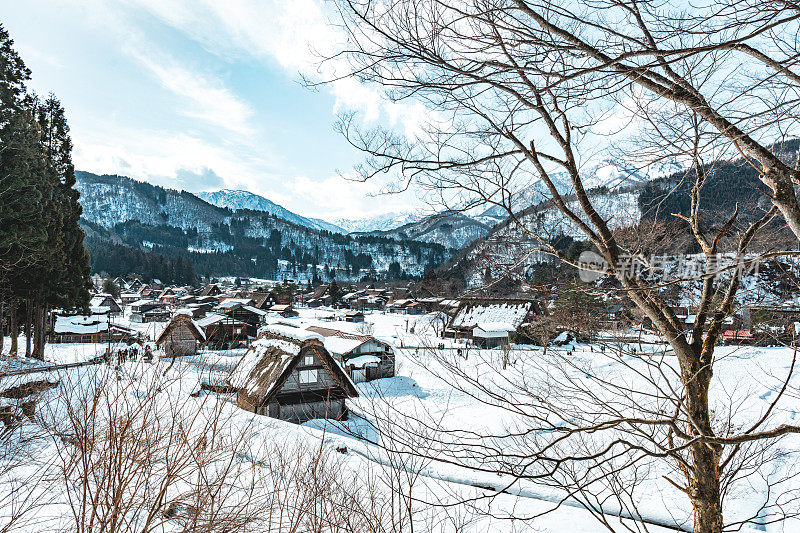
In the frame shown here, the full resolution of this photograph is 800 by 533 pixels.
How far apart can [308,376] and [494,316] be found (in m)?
23.3

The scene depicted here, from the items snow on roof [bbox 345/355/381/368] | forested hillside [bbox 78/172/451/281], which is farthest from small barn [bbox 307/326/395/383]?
forested hillside [bbox 78/172/451/281]

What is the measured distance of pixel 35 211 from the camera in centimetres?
1408

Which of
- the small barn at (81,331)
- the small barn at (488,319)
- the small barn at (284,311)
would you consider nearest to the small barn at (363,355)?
the small barn at (488,319)

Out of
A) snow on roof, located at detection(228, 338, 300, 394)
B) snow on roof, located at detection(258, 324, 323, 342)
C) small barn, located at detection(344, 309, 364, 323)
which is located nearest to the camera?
snow on roof, located at detection(228, 338, 300, 394)

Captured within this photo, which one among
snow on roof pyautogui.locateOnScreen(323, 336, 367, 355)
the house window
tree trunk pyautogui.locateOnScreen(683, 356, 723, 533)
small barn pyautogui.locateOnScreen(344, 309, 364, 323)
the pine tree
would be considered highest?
the pine tree

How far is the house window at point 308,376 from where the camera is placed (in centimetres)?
1573

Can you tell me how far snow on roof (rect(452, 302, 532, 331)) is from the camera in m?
34.6

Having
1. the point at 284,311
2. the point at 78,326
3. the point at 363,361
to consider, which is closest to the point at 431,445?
the point at 363,361

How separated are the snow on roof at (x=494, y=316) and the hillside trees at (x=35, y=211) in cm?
2675

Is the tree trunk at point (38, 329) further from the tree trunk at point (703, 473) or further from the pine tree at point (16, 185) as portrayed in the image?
the tree trunk at point (703, 473)

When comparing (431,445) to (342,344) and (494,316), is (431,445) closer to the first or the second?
(342,344)

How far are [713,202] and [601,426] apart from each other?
340 cm

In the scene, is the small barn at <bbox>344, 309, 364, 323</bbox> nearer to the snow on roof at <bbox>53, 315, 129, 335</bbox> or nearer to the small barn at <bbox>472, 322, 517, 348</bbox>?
the small barn at <bbox>472, 322, 517, 348</bbox>

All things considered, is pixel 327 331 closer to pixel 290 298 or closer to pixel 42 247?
pixel 42 247
